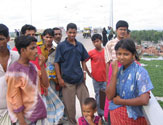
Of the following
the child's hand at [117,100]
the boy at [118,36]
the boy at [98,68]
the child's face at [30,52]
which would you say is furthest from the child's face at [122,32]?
the child's face at [30,52]

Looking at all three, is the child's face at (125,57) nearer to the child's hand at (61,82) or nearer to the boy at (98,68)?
the child's hand at (61,82)

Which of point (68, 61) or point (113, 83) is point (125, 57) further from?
point (68, 61)

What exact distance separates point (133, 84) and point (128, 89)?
7 cm

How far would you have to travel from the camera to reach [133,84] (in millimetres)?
1866

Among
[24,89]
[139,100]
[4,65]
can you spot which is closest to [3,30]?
[4,65]

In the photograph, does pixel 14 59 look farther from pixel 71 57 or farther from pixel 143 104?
pixel 143 104

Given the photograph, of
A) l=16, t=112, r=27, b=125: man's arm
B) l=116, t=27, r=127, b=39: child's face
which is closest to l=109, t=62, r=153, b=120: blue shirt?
l=16, t=112, r=27, b=125: man's arm

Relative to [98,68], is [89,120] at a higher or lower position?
lower

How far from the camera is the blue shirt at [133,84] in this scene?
181 cm

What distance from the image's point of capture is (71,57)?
340 cm

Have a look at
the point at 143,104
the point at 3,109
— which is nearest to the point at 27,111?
the point at 3,109

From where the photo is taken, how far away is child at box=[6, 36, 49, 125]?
1.98 m

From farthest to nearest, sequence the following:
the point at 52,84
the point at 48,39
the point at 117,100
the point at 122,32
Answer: the point at 52,84
the point at 48,39
the point at 122,32
the point at 117,100

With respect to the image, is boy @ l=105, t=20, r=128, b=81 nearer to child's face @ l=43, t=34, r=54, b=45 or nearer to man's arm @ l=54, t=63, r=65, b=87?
man's arm @ l=54, t=63, r=65, b=87
